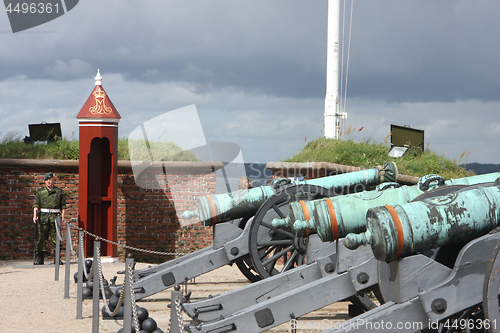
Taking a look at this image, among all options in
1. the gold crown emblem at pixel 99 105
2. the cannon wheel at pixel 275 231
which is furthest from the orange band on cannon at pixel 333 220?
the gold crown emblem at pixel 99 105

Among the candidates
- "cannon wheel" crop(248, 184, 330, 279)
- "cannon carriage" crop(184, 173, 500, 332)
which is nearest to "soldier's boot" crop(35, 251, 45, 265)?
"cannon wheel" crop(248, 184, 330, 279)

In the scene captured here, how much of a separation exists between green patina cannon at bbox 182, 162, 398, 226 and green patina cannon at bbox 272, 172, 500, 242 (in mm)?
1602

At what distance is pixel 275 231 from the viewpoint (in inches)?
260

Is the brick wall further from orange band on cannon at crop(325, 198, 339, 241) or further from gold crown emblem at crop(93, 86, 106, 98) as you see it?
orange band on cannon at crop(325, 198, 339, 241)

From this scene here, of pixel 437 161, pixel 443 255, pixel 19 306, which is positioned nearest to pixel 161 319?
pixel 19 306

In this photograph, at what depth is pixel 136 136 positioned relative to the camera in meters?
7.68

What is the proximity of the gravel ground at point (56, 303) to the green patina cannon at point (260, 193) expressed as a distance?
111 centimetres

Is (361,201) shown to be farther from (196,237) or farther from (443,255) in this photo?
(196,237)

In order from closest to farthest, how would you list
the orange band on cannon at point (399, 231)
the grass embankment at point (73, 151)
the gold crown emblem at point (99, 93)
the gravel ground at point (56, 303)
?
the orange band on cannon at point (399, 231)
the gravel ground at point (56, 303)
the gold crown emblem at point (99, 93)
the grass embankment at point (73, 151)

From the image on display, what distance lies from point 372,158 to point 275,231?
6382 mm

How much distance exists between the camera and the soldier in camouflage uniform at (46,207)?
9.92 m

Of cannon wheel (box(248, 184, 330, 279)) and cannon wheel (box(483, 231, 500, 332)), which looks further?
cannon wheel (box(248, 184, 330, 279))

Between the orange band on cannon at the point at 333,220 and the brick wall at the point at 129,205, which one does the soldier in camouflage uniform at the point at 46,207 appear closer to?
the brick wall at the point at 129,205

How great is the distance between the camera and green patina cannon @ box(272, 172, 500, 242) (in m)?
4.43
